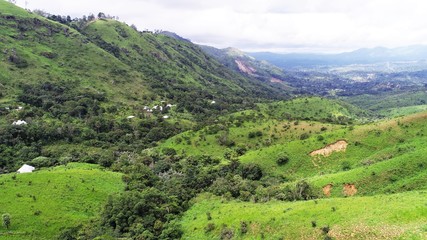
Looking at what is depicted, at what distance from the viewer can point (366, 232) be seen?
38938mm

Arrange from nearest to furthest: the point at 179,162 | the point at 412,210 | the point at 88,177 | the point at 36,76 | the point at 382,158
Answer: the point at 412,210
the point at 382,158
the point at 88,177
the point at 179,162
the point at 36,76

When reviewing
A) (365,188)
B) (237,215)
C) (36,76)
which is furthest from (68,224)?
(36,76)

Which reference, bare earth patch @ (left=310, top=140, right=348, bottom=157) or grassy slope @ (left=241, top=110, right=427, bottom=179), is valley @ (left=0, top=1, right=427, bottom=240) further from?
bare earth patch @ (left=310, top=140, right=348, bottom=157)

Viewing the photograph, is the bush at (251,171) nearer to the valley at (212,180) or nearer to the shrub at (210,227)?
the valley at (212,180)

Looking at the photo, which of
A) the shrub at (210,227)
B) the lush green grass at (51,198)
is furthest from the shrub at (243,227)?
the lush green grass at (51,198)

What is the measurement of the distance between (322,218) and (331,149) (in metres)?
47.0

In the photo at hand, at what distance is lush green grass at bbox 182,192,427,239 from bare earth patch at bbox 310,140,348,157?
34.9m

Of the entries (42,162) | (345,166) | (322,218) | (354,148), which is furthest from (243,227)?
(42,162)

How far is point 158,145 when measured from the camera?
131 meters

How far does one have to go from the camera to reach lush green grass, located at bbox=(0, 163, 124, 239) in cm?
6388

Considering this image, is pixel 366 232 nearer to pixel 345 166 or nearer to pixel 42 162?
pixel 345 166

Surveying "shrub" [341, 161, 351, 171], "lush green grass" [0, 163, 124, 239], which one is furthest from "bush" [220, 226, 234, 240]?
"shrub" [341, 161, 351, 171]

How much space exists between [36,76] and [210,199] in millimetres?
153326

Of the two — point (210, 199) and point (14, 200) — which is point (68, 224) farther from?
point (210, 199)
